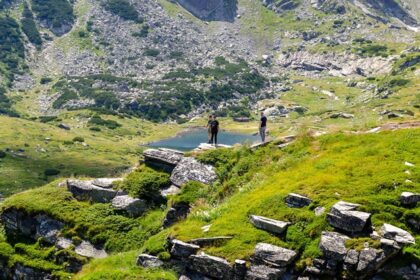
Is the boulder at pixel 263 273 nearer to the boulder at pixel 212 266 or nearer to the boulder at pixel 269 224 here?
the boulder at pixel 212 266

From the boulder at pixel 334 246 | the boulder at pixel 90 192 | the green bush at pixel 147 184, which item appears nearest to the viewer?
the boulder at pixel 334 246

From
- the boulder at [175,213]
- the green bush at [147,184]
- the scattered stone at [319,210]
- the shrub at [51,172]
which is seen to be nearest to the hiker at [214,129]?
the green bush at [147,184]

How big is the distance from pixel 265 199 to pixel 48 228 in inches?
654

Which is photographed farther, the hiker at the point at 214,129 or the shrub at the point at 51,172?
the shrub at the point at 51,172

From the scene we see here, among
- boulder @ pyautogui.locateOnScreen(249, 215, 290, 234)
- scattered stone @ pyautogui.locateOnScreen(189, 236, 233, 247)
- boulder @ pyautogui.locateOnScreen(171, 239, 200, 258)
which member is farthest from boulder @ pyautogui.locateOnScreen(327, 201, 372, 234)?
boulder @ pyautogui.locateOnScreen(171, 239, 200, 258)

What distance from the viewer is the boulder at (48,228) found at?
1227 inches

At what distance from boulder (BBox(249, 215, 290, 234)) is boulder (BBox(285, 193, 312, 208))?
4.60 feet

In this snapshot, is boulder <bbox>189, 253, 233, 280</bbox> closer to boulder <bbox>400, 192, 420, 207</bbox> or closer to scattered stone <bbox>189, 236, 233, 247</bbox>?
scattered stone <bbox>189, 236, 233, 247</bbox>

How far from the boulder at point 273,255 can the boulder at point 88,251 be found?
1286 centimetres

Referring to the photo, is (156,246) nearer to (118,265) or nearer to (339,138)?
(118,265)

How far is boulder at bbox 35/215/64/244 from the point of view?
3117 centimetres

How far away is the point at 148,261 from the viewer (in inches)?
895

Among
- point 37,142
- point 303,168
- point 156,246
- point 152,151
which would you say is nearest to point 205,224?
point 156,246

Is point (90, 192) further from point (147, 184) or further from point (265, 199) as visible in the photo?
point (265, 199)
